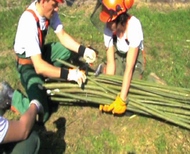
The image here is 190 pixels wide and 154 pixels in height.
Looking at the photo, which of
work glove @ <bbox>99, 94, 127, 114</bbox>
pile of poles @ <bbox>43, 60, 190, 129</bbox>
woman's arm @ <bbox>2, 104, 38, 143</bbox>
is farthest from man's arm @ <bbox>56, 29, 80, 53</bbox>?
woman's arm @ <bbox>2, 104, 38, 143</bbox>

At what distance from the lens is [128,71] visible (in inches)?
175

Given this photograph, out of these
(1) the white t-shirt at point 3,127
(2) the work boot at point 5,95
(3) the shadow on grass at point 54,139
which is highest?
(1) the white t-shirt at point 3,127

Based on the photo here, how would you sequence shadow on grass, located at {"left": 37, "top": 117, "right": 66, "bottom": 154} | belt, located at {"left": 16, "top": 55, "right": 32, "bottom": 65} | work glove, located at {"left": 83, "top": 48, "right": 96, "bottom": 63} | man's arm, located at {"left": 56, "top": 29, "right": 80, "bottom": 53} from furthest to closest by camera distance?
man's arm, located at {"left": 56, "top": 29, "right": 80, "bottom": 53} < work glove, located at {"left": 83, "top": 48, "right": 96, "bottom": 63} < belt, located at {"left": 16, "top": 55, "right": 32, "bottom": 65} < shadow on grass, located at {"left": 37, "top": 117, "right": 66, "bottom": 154}

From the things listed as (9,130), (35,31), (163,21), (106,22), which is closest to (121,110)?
(106,22)

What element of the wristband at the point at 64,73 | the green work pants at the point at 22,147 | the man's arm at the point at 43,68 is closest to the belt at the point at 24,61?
the man's arm at the point at 43,68

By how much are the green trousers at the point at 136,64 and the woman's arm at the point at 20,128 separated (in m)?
1.49

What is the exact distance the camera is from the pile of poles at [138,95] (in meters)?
4.36

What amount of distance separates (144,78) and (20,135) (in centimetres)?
217

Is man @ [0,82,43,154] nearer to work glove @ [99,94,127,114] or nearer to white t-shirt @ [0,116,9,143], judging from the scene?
white t-shirt @ [0,116,9,143]

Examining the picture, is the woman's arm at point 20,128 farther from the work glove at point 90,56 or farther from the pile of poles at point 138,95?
the work glove at point 90,56

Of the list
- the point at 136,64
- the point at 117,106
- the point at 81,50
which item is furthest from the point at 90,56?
the point at 117,106

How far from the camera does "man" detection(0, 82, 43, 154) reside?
3268mm

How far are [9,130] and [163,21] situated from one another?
3.70 m

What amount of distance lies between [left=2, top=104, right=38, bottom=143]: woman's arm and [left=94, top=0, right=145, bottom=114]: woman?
42.0 inches
